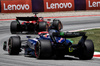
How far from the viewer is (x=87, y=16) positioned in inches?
1382

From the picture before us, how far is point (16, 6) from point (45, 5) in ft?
10.8

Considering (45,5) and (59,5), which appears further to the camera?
(59,5)

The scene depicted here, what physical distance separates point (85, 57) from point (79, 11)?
24619 millimetres

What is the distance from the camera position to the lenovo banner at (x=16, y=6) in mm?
34034

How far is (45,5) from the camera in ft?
114

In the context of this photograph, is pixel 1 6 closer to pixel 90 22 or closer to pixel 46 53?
pixel 90 22

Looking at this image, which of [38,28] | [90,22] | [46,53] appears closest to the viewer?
[46,53]

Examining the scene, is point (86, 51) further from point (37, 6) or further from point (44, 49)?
point (37, 6)

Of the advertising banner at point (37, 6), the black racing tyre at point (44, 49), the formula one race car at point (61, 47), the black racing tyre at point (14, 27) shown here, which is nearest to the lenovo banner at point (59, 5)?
the advertising banner at point (37, 6)

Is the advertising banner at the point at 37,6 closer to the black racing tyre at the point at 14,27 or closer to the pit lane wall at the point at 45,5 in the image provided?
the pit lane wall at the point at 45,5

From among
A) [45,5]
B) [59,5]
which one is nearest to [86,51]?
[45,5]

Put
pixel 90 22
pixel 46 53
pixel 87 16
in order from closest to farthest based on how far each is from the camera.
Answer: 1. pixel 46 53
2. pixel 90 22
3. pixel 87 16

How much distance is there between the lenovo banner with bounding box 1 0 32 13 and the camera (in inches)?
1340

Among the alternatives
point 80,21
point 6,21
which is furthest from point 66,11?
point 6,21
